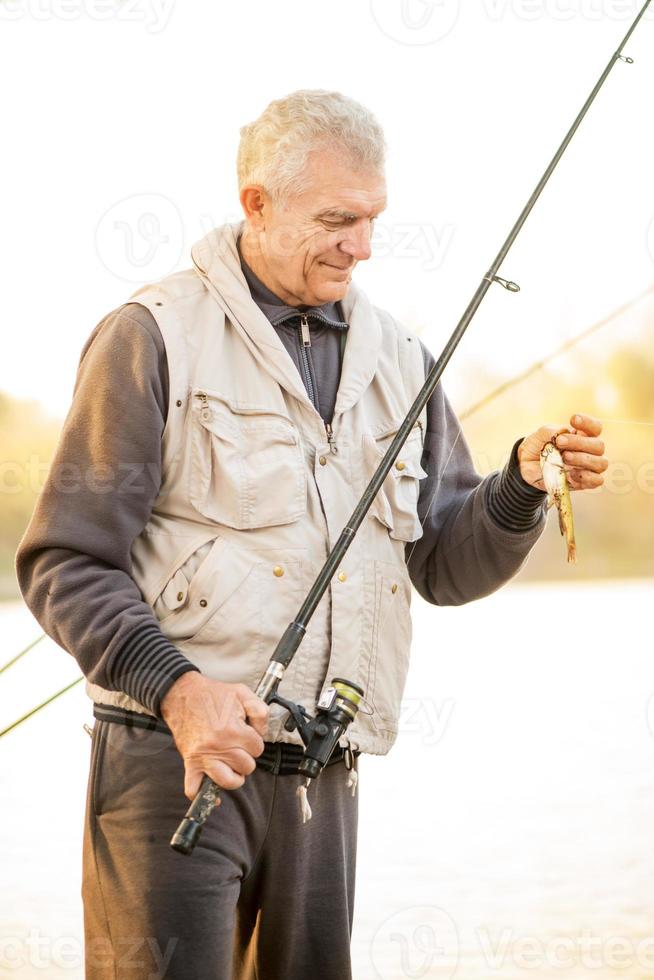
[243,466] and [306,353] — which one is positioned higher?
[306,353]

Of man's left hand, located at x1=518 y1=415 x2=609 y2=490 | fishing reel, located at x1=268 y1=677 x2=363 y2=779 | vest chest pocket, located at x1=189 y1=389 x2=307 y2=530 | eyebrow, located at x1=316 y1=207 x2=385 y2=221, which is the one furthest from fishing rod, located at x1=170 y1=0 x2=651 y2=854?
eyebrow, located at x1=316 y1=207 x2=385 y2=221

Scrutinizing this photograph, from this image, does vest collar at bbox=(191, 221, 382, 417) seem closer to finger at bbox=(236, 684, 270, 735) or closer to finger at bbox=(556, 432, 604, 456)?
finger at bbox=(556, 432, 604, 456)

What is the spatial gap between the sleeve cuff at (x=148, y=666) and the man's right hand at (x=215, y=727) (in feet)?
0.04

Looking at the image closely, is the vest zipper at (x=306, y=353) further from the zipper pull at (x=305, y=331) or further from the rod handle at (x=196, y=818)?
the rod handle at (x=196, y=818)

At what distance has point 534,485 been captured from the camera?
5.50ft

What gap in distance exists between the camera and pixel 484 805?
4375mm

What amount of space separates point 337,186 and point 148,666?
680mm

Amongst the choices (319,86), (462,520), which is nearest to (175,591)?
(462,520)

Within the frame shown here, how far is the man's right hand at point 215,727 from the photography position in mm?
1371

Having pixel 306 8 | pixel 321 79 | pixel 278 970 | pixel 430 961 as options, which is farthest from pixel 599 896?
pixel 306 8

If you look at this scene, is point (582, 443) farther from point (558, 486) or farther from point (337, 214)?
point (337, 214)

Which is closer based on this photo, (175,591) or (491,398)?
(175,591)

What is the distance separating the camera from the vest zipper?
1682mm

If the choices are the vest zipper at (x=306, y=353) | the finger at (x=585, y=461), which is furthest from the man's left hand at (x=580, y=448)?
the vest zipper at (x=306, y=353)
